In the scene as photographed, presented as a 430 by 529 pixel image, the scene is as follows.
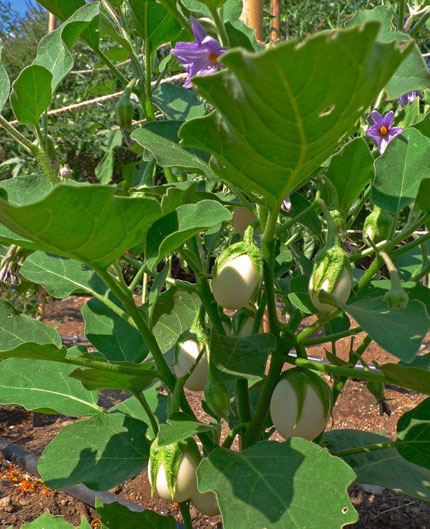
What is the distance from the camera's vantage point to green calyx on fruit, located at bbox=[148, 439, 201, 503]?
52 cm

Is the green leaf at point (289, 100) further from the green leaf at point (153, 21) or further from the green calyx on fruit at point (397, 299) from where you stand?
the green leaf at point (153, 21)

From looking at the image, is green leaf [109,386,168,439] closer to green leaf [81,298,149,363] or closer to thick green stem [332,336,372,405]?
green leaf [81,298,149,363]

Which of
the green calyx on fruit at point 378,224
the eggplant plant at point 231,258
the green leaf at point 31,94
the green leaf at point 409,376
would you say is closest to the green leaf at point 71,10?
the eggplant plant at point 231,258

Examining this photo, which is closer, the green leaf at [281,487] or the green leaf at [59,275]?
the green leaf at [281,487]

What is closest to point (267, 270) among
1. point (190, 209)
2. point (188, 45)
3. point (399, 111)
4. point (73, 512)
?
point (190, 209)

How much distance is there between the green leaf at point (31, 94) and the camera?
0.49 m

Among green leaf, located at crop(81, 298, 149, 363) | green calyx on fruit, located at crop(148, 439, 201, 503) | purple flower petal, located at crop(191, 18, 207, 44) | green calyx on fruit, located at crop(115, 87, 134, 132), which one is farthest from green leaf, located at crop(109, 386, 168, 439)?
purple flower petal, located at crop(191, 18, 207, 44)

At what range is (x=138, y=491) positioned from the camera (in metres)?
1.29

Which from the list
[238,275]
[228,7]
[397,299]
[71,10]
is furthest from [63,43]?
[397,299]

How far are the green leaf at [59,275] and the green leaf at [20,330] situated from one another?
0.04 metres

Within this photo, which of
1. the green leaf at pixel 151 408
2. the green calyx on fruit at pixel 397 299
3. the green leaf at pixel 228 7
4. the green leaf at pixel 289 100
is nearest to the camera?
the green leaf at pixel 289 100

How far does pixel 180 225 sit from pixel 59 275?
0.21 meters

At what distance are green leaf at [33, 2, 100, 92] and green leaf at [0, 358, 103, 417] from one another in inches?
12.7

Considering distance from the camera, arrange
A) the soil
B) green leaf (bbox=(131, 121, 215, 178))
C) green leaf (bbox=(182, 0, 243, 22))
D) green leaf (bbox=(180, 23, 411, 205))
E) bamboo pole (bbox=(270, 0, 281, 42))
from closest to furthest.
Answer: green leaf (bbox=(180, 23, 411, 205)) → green leaf (bbox=(131, 121, 215, 178)) → green leaf (bbox=(182, 0, 243, 22)) → the soil → bamboo pole (bbox=(270, 0, 281, 42))
